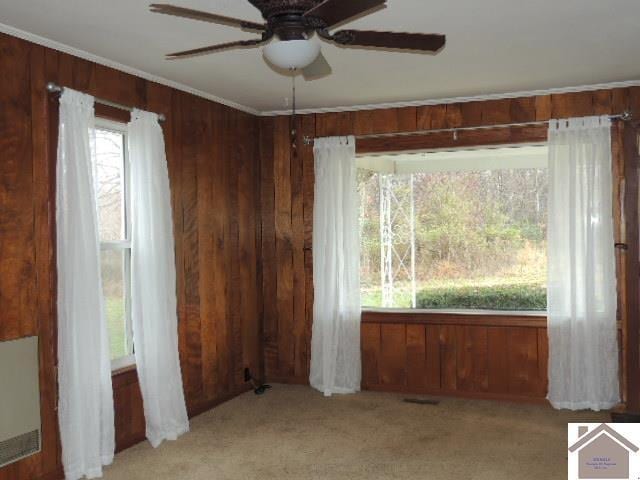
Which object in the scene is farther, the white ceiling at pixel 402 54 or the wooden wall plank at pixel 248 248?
the wooden wall plank at pixel 248 248

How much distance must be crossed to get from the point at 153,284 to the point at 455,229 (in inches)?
98.3

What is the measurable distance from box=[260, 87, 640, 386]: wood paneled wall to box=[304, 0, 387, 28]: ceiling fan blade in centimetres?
295

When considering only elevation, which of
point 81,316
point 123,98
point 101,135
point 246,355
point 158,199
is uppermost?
point 123,98

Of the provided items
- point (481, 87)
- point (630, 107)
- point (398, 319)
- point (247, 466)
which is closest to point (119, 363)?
point (247, 466)

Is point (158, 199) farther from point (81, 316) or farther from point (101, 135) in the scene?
point (81, 316)

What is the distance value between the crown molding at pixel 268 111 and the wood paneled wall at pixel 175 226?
0.04 meters

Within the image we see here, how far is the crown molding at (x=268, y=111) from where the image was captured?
334 centimetres

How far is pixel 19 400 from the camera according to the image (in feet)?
10.5

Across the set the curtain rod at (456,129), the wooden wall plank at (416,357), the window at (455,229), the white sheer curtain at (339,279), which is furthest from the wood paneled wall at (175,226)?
the wooden wall plank at (416,357)

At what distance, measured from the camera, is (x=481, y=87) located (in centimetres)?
459

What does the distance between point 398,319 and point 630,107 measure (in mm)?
2332

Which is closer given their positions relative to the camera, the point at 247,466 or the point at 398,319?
the point at 247,466

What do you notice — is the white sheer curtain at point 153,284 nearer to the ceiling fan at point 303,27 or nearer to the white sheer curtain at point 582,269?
the ceiling fan at point 303,27

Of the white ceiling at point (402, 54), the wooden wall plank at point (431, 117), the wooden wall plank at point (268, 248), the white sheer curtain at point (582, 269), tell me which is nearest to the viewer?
the white ceiling at point (402, 54)
